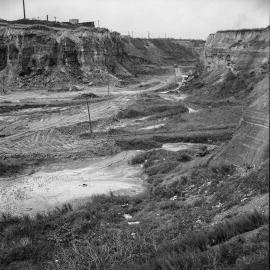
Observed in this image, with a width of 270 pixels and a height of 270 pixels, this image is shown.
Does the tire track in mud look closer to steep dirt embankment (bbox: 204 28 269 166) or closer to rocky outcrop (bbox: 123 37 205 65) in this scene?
steep dirt embankment (bbox: 204 28 269 166)

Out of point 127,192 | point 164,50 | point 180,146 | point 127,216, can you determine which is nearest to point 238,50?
point 180,146

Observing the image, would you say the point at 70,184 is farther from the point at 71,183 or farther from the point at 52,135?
the point at 52,135

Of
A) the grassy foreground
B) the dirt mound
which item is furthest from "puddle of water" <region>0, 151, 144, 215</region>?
the dirt mound

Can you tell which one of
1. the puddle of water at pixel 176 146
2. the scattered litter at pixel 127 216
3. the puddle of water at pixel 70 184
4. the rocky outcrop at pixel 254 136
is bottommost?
the puddle of water at pixel 70 184

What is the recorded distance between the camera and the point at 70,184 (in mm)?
25203

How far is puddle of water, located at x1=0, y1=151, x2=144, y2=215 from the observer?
21734 mm

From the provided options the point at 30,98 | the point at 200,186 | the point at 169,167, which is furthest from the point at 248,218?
the point at 30,98

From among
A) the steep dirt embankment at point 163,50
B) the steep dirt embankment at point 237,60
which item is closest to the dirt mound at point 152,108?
the steep dirt embankment at point 237,60

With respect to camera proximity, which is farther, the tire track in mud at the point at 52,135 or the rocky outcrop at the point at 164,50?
the rocky outcrop at the point at 164,50

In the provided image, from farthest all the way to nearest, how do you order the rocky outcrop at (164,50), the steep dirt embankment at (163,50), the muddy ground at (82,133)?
the rocky outcrop at (164,50) < the steep dirt embankment at (163,50) < the muddy ground at (82,133)

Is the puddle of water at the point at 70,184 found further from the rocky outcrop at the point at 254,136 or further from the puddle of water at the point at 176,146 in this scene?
the rocky outcrop at the point at 254,136

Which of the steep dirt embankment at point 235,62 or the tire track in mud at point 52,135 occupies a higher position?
the steep dirt embankment at point 235,62

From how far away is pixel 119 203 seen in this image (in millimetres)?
19625

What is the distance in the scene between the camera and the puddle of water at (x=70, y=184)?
2173cm
